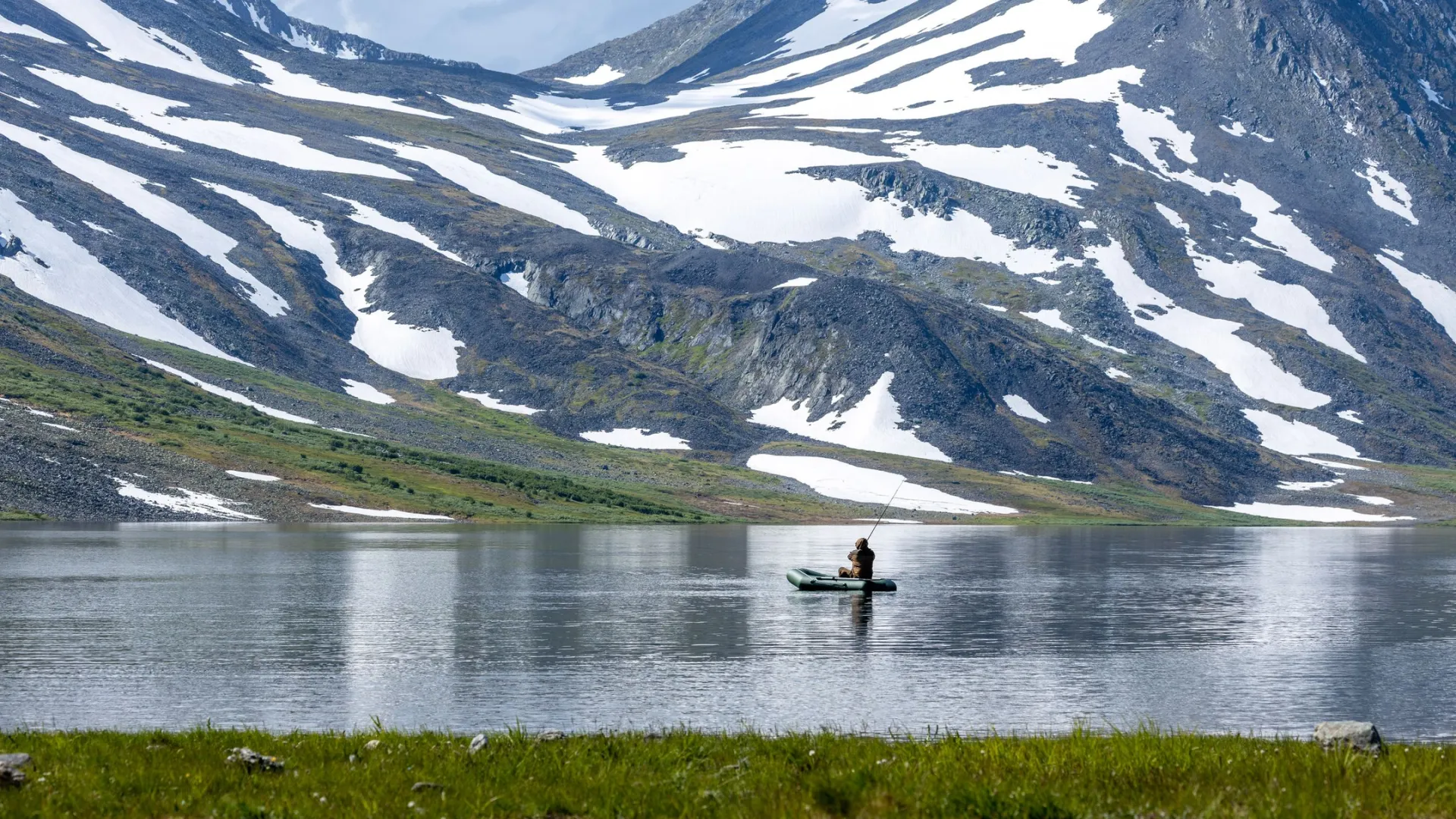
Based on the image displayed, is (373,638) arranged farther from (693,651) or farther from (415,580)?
(415,580)

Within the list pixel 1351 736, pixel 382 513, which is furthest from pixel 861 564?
pixel 382 513

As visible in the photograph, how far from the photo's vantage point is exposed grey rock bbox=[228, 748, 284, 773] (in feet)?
66.5

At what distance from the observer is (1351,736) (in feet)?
69.9

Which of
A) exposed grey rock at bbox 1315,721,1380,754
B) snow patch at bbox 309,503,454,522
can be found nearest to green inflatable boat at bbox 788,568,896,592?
exposed grey rock at bbox 1315,721,1380,754

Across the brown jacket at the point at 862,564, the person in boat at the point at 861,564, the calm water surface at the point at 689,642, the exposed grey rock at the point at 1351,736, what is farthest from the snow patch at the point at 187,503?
the exposed grey rock at the point at 1351,736

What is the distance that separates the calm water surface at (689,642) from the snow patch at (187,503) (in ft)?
113

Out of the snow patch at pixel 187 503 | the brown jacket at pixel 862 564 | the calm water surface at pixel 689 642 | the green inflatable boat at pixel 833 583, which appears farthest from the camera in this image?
the snow patch at pixel 187 503

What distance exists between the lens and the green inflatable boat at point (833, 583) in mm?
71812

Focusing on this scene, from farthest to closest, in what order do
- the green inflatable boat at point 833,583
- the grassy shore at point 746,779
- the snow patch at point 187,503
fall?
the snow patch at point 187,503, the green inflatable boat at point 833,583, the grassy shore at point 746,779

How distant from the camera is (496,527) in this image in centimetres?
14625

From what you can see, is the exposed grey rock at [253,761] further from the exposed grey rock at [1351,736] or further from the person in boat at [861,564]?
the person in boat at [861,564]

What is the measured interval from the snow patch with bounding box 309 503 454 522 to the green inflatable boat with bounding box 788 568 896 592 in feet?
285

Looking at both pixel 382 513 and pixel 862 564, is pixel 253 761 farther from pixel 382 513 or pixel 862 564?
pixel 382 513

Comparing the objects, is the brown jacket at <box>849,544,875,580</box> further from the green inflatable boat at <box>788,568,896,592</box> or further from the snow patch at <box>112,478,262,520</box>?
the snow patch at <box>112,478,262,520</box>
